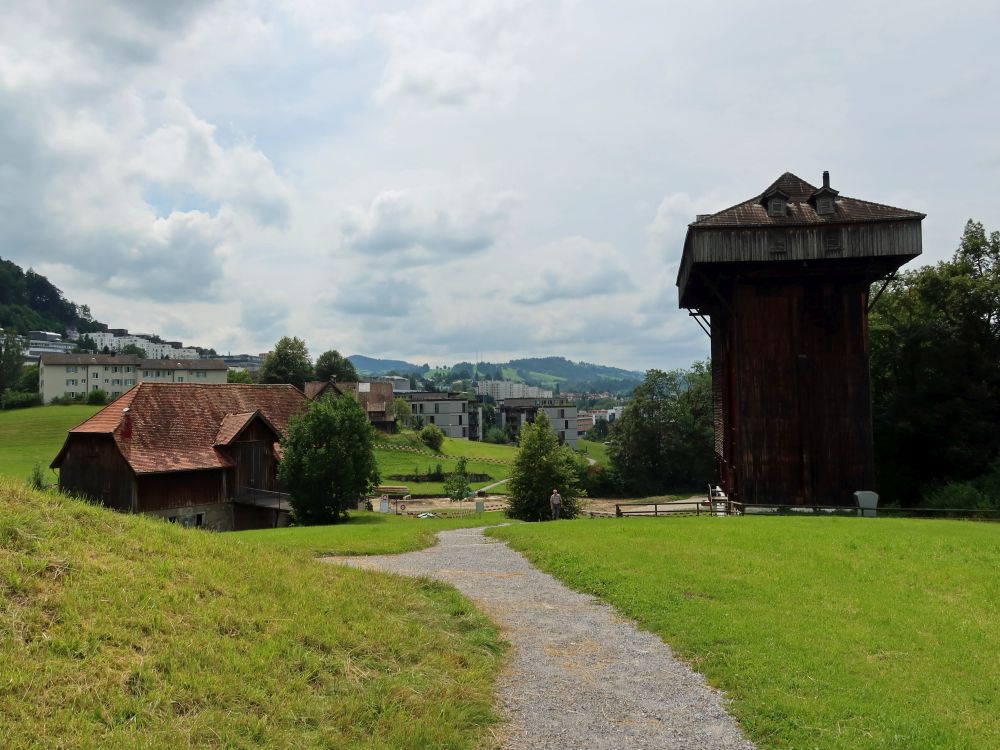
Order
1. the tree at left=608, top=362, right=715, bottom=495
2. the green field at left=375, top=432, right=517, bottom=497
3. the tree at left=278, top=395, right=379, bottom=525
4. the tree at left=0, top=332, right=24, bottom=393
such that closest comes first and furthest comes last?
1. the tree at left=278, top=395, right=379, bottom=525
2. the green field at left=375, top=432, right=517, bottom=497
3. the tree at left=608, top=362, right=715, bottom=495
4. the tree at left=0, top=332, right=24, bottom=393

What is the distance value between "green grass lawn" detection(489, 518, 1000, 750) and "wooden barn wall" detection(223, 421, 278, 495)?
21.3 metres

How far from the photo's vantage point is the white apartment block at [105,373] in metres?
100

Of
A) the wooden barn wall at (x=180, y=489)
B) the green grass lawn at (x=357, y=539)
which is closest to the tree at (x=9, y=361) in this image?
the wooden barn wall at (x=180, y=489)

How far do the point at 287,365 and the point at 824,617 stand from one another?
292 feet

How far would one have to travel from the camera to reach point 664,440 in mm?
70938

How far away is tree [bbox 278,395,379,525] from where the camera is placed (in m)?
30.5

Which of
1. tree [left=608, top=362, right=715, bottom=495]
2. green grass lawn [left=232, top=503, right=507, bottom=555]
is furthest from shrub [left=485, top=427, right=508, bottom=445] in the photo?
green grass lawn [left=232, top=503, right=507, bottom=555]

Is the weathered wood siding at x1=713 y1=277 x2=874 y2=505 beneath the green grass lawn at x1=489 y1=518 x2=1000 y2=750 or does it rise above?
above

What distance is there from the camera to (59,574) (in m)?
8.05

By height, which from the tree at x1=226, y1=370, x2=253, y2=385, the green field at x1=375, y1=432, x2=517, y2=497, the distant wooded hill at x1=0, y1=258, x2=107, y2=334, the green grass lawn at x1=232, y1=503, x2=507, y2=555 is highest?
the distant wooded hill at x1=0, y1=258, x2=107, y2=334

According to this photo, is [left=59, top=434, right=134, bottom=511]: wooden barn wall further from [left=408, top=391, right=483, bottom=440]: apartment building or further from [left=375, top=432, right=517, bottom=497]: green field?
[left=408, top=391, right=483, bottom=440]: apartment building

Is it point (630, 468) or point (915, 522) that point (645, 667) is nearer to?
point (915, 522)

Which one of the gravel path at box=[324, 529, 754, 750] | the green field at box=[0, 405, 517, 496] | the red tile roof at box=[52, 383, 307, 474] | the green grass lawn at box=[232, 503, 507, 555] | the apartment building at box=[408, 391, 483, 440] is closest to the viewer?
the gravel path at box=[324, 529, 754, 750]

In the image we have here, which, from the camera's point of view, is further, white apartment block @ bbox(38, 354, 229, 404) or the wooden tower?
white apartment block @ bbox(38, 354, 229, 404)
